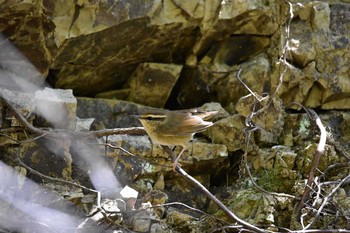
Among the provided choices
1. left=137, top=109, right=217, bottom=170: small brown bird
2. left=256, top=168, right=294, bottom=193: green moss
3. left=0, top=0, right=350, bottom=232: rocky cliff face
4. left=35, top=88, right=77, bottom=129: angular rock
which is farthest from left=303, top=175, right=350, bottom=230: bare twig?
left=35, top=88, right=77, bottom=129: angular rock

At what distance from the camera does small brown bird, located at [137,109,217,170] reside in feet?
12.2

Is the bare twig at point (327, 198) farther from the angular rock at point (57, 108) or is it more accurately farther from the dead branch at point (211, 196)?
the angular rock at point (57, 108)

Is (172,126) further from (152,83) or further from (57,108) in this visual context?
(152,83)

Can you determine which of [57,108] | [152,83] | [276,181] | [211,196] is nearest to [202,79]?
[152,83]

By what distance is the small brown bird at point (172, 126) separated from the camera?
3.72m

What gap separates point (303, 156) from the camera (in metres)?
4.54

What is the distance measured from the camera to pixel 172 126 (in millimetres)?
3762

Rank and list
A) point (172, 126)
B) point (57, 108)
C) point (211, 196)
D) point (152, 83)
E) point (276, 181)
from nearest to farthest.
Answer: point (211, 196), point (172, 126), point (57, 108), point (276, 181), point (152, 83)

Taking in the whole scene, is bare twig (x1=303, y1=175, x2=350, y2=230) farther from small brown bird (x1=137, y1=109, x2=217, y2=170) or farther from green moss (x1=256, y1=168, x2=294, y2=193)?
small brown bird (x1=137, y1=109, x2=217, y2=170)

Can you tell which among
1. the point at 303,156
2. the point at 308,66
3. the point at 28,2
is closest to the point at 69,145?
the point at 28,2

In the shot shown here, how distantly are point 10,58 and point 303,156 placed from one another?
259 centimetres

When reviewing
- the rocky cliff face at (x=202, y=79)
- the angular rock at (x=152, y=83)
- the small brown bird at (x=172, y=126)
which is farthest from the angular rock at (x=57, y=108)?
the small brown bird at (x=172, y=126)

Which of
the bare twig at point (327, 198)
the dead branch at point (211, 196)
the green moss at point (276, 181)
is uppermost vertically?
the dead branch at point (211, 196)

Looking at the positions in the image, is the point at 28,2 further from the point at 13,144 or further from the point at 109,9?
the point at 13,144
